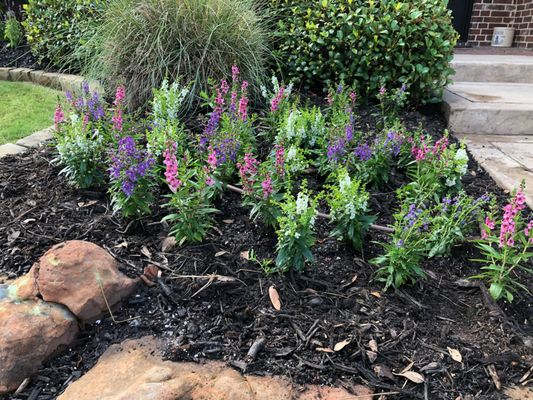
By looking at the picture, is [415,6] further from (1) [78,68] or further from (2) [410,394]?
(1) [78,68]

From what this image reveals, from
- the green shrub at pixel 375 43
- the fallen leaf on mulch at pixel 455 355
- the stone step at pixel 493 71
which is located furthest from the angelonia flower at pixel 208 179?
the stone step at pixel 493 71

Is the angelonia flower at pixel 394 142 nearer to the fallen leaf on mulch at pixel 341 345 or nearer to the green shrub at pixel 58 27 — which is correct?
the fallen leaf on mulch at pixel 341 345

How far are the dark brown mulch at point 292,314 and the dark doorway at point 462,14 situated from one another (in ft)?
22.9

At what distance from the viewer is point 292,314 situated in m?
1.97

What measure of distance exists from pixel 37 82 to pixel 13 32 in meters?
1.34

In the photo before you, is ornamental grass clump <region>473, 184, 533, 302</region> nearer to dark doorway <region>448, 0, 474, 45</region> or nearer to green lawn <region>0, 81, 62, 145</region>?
green lawn <region>0, 81, 62, 145</region>

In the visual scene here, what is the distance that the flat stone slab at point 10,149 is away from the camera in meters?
3.54

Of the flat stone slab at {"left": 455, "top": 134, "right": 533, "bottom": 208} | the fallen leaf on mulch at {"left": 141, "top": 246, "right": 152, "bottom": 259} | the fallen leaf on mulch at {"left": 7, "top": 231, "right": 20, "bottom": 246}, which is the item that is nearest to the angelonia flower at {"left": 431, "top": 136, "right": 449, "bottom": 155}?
the flat stone slab at {"left": 455, "top": 134, "right": 533, "bottom": 208}

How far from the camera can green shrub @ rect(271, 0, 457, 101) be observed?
408 centimetres

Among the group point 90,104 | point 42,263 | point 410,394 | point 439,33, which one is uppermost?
point 439,33

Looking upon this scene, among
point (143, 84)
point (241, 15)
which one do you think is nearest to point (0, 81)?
point (143, 84)

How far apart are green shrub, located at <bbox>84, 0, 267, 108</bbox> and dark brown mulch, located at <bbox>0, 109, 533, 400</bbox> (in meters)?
1.79

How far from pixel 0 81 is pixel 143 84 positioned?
2984 millimetres

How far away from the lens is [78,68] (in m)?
5.73
